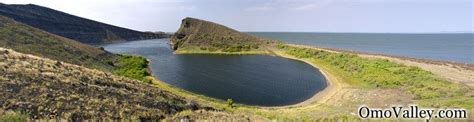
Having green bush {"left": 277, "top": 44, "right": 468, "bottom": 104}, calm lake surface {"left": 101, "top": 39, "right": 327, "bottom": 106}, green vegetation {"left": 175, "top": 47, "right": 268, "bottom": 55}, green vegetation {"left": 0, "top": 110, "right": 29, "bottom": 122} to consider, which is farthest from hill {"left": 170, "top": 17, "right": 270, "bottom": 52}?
green vegetation {"left": 0, "top": 110, "right": 29, "bottom": 122}

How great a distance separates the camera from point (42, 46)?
188 feet

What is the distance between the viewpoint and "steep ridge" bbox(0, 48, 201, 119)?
16859mm

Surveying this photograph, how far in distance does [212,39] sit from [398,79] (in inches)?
3087

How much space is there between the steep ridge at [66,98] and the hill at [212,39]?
289 ft

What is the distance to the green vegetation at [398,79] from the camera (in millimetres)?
35219

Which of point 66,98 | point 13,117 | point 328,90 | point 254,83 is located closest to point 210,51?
point 254,83

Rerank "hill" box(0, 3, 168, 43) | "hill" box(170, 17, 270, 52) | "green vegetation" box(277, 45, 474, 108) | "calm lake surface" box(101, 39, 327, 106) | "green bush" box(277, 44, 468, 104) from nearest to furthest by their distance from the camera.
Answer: "green vegetation" box(277, 45, 474, 108), "green bush" box(277, 44, 468, 104), "calm lake surface" box(101, 39, 327, 106), "hill" box(170, 17, 270, 52), "hill" box(0, 3, 168, 43)

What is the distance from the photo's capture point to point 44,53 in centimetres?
5344

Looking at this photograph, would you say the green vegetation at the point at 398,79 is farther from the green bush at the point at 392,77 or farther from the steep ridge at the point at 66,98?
the steep ridge at the point at 66,98

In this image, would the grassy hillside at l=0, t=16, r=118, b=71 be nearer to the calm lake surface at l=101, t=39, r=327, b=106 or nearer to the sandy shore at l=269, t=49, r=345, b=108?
the calm lake surface at l=101, t=39, r=327, b=106

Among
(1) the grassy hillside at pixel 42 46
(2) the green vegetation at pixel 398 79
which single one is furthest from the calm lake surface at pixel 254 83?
(1) the grassy hillside at pixel 42 46

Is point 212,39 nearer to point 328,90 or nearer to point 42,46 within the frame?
point 42,46

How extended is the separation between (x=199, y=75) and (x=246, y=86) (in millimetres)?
12407

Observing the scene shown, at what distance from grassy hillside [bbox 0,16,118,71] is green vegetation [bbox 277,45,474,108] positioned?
34494 mm
